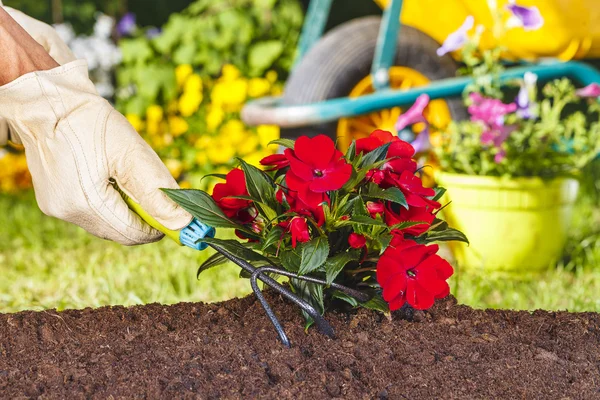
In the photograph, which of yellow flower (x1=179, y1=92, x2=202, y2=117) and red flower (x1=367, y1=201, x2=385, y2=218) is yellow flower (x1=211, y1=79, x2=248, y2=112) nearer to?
yellow flower (x1=179, y1=92, x2=202, y2=117)

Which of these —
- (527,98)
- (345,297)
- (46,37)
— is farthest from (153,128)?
(345,297)

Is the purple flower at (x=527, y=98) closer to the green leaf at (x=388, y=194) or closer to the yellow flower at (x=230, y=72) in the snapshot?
the green leaf at (x=388, y=194)

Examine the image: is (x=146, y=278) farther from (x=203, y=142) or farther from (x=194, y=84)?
(x=194, y=84)

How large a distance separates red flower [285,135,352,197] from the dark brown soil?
242mm

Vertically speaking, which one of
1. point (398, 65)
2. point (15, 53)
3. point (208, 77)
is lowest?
point (208, 77)

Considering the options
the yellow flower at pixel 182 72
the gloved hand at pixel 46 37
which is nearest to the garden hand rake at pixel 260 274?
the gloved hand at pixel 46 37

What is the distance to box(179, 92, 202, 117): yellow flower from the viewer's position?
3.70 m

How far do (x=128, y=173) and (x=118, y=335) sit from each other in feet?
0.83

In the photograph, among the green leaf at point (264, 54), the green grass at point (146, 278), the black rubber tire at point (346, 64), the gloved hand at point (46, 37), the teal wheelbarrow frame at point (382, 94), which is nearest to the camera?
the gloved hand at point (46, 37)

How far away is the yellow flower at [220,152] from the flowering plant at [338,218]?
231cm

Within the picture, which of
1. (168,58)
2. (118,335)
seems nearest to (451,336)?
(118,335)

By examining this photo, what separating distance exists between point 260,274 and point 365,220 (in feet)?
0.60

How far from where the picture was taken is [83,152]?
121 centimetres

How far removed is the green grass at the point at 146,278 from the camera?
207 cm
